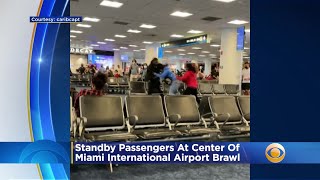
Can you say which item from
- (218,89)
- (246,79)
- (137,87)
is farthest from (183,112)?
(246,79)

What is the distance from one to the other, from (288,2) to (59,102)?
222 centimetres

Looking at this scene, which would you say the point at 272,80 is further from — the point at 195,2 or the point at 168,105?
the point at 195,2

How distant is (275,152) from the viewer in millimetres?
2611

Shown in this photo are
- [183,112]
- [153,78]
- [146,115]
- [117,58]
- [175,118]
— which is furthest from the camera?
[117,58]

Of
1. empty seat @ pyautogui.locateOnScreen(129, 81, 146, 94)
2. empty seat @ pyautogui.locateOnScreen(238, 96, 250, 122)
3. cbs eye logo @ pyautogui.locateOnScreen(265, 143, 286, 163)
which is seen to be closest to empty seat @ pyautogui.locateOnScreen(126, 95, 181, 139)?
empty seat @ pyautogui.locateOnScreen(238, 96, 250, 122)

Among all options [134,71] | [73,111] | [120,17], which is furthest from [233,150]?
[120,17]

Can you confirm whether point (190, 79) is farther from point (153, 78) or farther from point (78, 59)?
point (78, 59)

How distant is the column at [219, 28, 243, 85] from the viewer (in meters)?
12.4

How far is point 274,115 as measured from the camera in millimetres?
2924

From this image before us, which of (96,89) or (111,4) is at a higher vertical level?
(111,4)

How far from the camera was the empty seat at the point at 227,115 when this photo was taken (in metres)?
4.74

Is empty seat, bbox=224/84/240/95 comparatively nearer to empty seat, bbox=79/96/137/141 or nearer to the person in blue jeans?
the person in blue jeans

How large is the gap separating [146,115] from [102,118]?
66 centimetres
